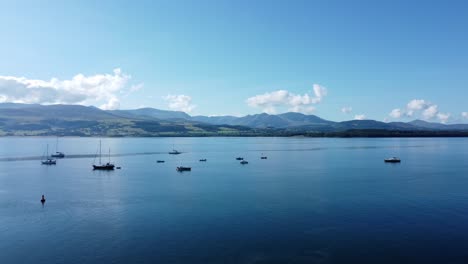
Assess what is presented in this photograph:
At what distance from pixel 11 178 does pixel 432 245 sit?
351 ft

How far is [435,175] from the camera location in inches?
4267

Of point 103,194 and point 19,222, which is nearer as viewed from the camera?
point 19,222

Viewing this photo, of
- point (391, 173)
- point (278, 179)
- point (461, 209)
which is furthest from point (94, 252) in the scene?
point (391, 173)

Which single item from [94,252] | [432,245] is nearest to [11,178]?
[94,252]

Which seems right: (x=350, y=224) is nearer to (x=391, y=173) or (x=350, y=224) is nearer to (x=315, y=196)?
(x=315, y=196)

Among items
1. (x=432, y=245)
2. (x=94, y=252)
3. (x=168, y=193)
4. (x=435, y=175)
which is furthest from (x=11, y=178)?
(x=435, y=175)

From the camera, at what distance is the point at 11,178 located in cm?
10275

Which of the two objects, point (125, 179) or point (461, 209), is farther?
point (125, 179)

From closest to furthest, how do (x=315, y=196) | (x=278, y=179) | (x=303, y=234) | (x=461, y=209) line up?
(x=303, y=234)
(x=461, y=209)
(x=315, y=196)
(x=278, y=179)

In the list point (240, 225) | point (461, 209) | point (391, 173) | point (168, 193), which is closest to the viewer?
point (240, 225)

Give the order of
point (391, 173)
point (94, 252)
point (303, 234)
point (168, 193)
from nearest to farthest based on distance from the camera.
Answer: point (94, 252), point (303, 234), point (168, 193), point (391, 173)

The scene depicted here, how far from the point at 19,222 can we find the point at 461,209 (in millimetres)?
74594

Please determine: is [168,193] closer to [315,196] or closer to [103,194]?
[103,194]

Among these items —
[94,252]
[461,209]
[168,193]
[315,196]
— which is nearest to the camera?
[94,252]
